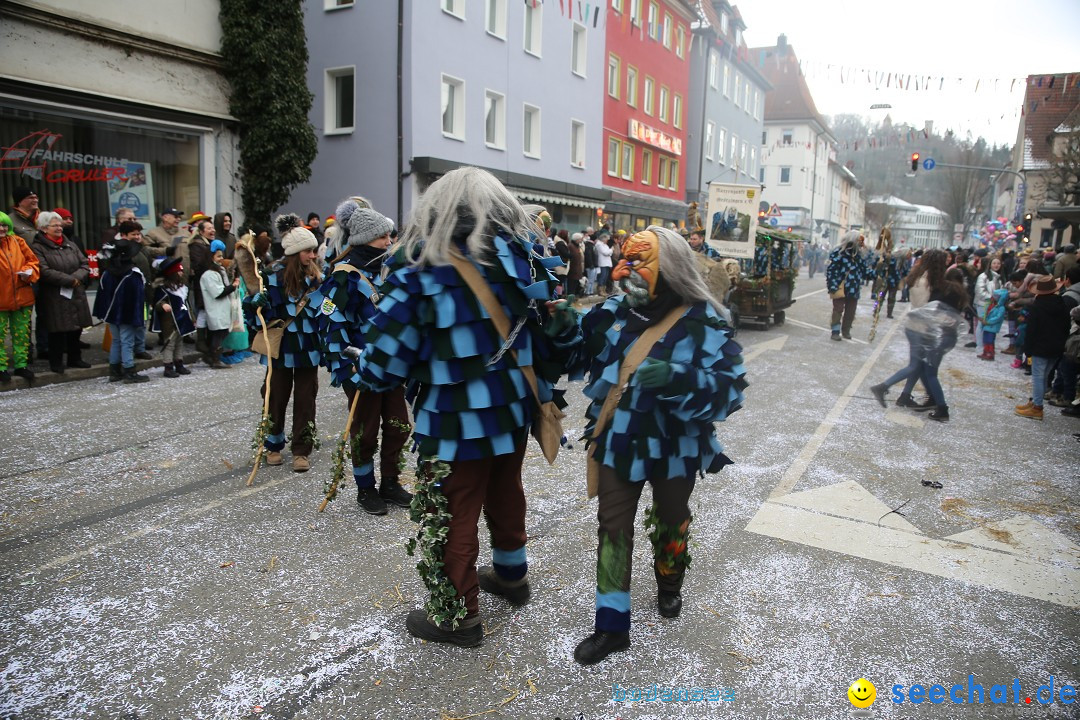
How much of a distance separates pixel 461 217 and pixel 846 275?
1185cm

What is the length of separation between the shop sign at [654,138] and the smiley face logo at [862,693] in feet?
98.2

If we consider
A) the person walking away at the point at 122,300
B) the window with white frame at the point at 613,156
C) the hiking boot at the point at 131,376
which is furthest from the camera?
the window with white frame at the point at 613,156

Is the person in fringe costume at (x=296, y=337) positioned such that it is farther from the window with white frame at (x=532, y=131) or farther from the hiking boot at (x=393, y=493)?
the window with white frame at (x=532, y=131)

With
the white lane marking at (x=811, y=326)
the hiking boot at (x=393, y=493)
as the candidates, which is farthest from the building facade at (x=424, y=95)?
the hiking boot at (x=393, y=493)

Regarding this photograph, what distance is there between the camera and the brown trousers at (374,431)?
4.70 metres

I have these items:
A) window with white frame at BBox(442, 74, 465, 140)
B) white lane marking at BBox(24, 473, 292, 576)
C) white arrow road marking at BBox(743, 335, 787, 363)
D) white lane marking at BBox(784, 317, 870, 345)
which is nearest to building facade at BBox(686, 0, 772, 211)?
window with white frame at BBox(442, 74, 465, 140)

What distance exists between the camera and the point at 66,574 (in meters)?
3.80

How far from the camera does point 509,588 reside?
3.57 meters

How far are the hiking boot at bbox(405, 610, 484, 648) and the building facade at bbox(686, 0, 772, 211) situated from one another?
3677 cm

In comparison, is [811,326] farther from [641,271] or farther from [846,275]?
[641,271]

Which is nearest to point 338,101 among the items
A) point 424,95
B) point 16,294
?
point 424,95

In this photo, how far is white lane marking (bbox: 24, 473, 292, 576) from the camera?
12.9ft

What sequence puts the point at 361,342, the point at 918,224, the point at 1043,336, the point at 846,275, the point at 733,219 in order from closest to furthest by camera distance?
the point at 361,342, the point at 1043,336, the point at 846,275, the point at 733,219, the point at 918,224

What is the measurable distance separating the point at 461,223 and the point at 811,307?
1963cm
